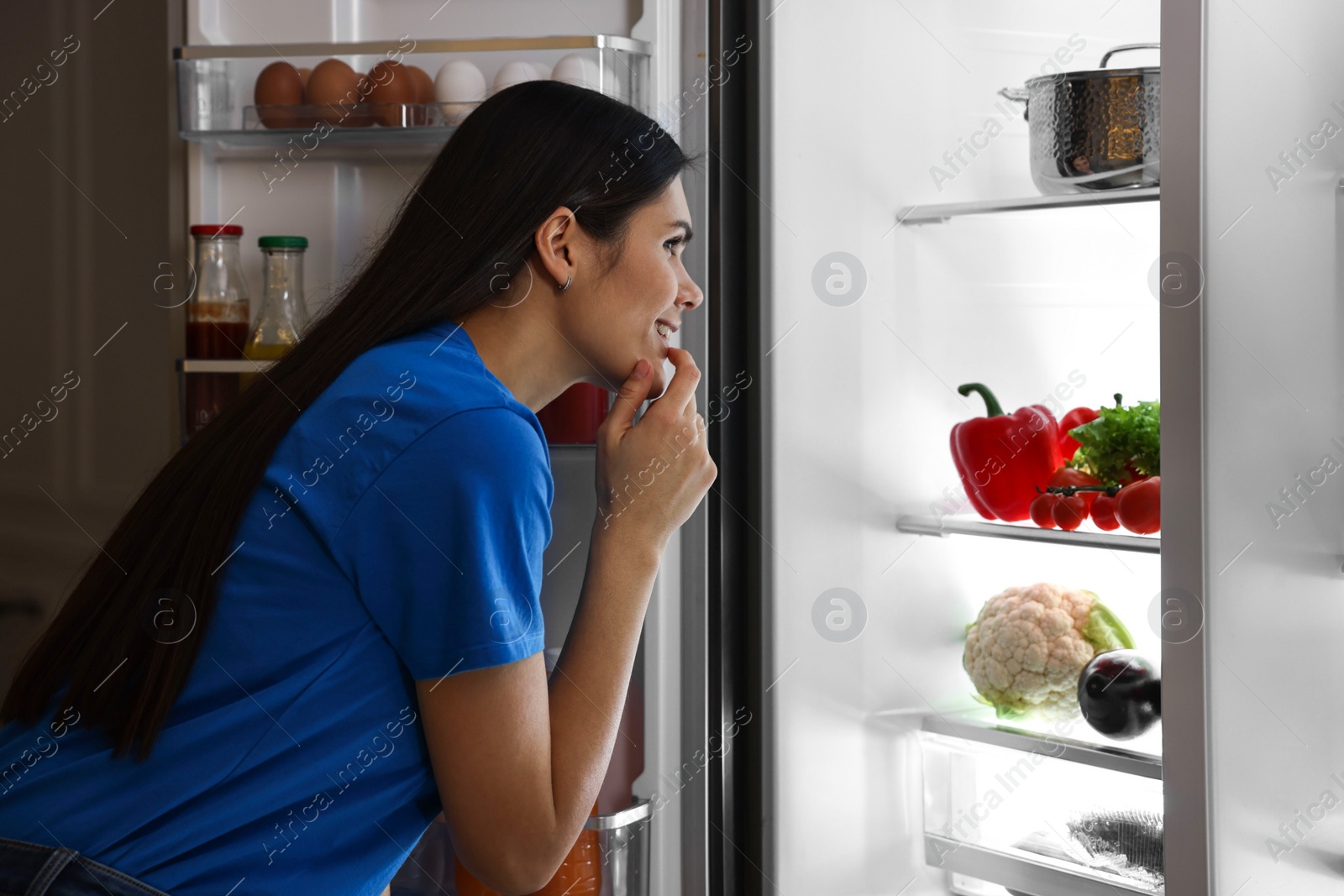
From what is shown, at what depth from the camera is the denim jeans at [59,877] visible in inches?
26.6

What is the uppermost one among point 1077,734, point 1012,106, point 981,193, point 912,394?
point 1012,106

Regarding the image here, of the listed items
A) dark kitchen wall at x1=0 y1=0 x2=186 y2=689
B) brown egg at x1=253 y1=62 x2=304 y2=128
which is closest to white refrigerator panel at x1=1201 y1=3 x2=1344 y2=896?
brown egg at x1=253 y1=62 x2=304 y2=128

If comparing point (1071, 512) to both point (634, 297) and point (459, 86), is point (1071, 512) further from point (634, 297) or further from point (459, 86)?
point (459, 86)

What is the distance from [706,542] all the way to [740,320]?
0.25 m

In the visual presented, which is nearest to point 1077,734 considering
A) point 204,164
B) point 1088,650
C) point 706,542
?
point 1088,650

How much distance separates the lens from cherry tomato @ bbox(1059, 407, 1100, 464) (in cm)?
126

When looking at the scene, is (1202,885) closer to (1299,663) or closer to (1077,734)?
(1299,663)

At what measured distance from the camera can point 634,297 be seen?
36.3 inches

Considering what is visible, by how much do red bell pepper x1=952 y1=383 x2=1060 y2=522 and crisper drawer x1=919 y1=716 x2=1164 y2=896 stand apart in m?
0.27

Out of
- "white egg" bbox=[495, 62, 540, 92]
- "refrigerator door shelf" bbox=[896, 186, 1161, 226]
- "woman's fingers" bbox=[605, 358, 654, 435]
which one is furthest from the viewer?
"white egg" bbox=[495, 62, 540, 92]

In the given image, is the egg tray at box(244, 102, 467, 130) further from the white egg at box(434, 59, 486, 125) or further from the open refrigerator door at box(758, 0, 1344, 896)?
the open refrigerator door at box(758, 0, 1344, 896)

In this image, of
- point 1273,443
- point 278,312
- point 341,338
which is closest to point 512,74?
point 278,312

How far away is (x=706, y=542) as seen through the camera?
1221 millimetres

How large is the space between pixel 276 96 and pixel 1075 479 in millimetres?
980
